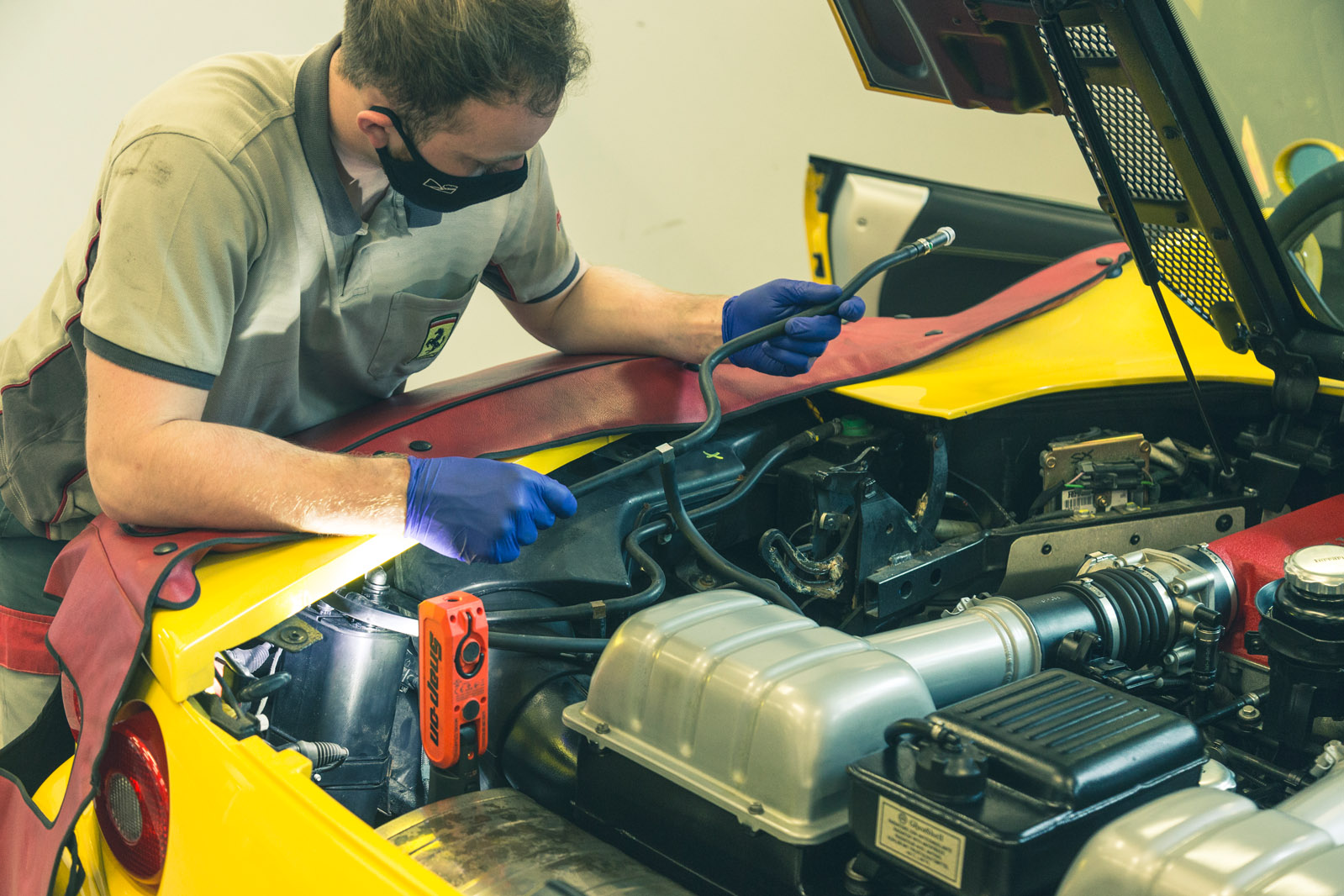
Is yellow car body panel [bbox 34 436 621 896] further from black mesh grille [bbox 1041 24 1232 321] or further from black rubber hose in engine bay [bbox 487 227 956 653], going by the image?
black mesh grille [bbox 1041 24 1232 321]

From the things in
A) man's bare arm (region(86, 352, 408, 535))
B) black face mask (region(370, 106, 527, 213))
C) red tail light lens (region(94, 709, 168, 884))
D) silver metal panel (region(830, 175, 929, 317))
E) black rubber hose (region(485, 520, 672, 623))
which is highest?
black face mask (region(370, 106, 527, 213))

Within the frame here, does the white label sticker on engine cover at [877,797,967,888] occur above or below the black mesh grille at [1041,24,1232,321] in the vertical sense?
below

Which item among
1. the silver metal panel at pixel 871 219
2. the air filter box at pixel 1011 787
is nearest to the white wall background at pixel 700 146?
the silver metal panel at pixel 871 219

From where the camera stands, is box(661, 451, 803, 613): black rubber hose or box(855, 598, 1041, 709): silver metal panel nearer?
box(855, 598, 1041, 709): silver metal panel

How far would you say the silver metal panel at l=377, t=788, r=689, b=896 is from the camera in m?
1.07

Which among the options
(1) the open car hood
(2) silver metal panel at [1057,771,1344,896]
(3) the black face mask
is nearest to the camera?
(2) silver metal panel at [1057,771,1344,896]

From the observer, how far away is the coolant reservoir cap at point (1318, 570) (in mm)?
1234

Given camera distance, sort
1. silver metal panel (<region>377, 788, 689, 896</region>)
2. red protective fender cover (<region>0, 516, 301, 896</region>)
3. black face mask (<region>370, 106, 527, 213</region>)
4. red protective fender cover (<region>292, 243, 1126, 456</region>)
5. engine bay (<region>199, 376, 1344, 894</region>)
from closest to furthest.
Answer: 1. engine bay (<region>199, 376, 1344, 894</region>)
2. silver metal panel (<region>377, 788, 689, 896</region>)
3. red protective fender cover (<region>0, 516, 301, 896</region>)
4. black face mask (<region>370, 106, 527, 213</region>)
5. red protective fender cover (<region>292, 243, 1126, 456</region>)

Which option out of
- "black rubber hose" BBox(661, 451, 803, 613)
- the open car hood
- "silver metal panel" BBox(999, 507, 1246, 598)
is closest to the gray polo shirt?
"black rubber hose" BBox(661, 451, 803, 613)

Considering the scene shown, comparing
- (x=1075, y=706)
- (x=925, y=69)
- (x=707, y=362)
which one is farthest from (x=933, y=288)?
(x=1075, y=706)

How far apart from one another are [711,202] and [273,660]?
12.6ft

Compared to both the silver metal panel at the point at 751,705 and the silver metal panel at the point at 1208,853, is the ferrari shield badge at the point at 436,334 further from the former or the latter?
the silver metal panel at the point at 1208,853

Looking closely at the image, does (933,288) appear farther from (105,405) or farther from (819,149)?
(819,149)

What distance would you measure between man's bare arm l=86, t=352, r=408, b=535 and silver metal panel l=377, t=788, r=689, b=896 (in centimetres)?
37
